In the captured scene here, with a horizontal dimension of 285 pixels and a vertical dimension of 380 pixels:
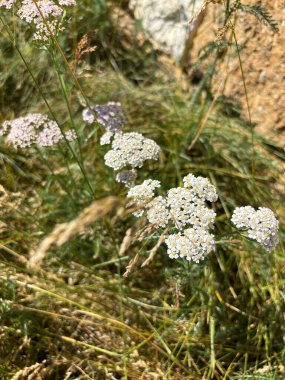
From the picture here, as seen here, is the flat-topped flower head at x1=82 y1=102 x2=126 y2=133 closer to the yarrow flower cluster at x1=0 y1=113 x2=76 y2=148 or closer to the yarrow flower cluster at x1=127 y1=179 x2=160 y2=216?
the yarrow flower cluster at x1=0 y1=113 x2=76 y2=148

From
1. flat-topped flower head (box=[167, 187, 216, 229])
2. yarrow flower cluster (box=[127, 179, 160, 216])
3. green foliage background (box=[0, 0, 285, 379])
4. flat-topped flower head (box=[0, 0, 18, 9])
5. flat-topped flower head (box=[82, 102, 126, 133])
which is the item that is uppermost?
flat-topped flower head (box=[0, 0, 18, 9])

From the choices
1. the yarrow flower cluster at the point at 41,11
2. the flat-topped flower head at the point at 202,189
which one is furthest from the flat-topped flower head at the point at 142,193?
the yarrow flower cluster at the point at 41,11

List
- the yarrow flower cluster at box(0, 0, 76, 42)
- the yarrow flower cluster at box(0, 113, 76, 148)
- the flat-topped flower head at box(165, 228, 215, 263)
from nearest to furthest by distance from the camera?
the flat-topped flower head at box(165, 228, 215, 263) < the yarrow flower cluster at box(0, 0, 76, 42) < the yarrow flower cluster at box(0, 113, 76, 148)

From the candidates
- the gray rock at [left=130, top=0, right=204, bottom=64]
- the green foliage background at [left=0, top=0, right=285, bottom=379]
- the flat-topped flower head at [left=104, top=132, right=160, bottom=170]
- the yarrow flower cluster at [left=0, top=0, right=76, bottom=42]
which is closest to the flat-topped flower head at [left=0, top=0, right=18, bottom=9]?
the yarrow flower cluster at [left=0, top=0, right=76, bottom=42]

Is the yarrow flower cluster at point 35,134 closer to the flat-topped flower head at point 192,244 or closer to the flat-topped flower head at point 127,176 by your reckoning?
the flat-topped flower head at point 127,176

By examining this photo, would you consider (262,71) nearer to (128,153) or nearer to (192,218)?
(128,153)

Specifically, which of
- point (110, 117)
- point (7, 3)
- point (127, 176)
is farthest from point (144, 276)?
point (7, 3)

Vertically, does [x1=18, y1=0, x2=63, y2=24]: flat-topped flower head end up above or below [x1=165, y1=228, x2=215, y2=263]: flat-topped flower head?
above
